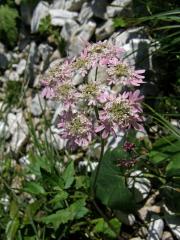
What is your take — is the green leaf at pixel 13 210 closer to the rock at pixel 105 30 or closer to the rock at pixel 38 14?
the rock at pixel 105 30

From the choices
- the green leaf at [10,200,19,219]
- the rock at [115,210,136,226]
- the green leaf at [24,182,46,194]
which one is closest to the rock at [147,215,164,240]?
the rock at [115,210,136,226]

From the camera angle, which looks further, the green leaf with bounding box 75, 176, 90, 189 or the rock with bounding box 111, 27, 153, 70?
the rock with bounding box 111, 27, 153, 70

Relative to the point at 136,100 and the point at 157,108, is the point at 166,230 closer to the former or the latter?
the point at 157,108

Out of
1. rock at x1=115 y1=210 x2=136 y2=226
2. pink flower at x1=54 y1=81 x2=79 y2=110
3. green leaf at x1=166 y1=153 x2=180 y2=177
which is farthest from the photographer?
rock at x1=115 y1=210 x2=136 y2=226

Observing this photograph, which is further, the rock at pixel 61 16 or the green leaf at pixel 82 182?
the rock at pixel 61 16

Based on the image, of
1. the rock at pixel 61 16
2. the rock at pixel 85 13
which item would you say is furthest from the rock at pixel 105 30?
the rock at pixel 61 16

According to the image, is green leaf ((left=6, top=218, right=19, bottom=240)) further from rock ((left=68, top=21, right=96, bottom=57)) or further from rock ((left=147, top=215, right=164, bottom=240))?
rock ((left=68, top=21, right=96, bottom=57))

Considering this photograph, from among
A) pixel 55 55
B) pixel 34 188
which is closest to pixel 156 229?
pixel 34 188
